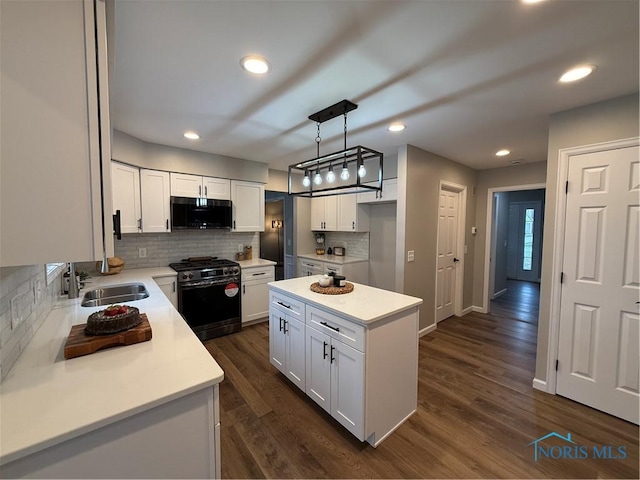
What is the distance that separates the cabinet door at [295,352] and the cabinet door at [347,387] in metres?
0.37

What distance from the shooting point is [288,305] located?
2.35 metres

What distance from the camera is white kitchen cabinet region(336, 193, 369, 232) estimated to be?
4.31 m

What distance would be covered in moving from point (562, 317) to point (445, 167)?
231 cm

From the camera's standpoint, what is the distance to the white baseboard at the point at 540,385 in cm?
238

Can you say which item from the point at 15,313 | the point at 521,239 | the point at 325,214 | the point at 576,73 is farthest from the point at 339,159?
the point at 521,239

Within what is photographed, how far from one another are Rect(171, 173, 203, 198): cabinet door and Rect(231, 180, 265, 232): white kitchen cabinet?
473 millimetres

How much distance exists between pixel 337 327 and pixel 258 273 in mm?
2294

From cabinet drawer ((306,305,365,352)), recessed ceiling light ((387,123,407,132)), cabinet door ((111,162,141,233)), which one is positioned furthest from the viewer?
cabinet door ((111,162,141,233))

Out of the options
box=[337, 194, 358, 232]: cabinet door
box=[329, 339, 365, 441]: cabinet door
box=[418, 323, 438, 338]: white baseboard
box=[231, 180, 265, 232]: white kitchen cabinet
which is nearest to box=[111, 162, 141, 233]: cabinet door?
box=[231, 180, 265, 232]: white kitchen cabinet

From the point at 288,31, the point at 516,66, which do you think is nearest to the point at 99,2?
the point at 288,31

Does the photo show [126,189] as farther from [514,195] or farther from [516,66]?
[514,195]

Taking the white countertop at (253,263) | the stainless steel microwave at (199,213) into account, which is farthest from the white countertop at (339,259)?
the stainless steel microwave at (199,213)

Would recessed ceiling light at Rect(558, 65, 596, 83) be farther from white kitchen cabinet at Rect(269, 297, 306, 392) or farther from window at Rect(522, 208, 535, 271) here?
window at Rect(522, 208, 535, 271)

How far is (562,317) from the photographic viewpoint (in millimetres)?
2281
